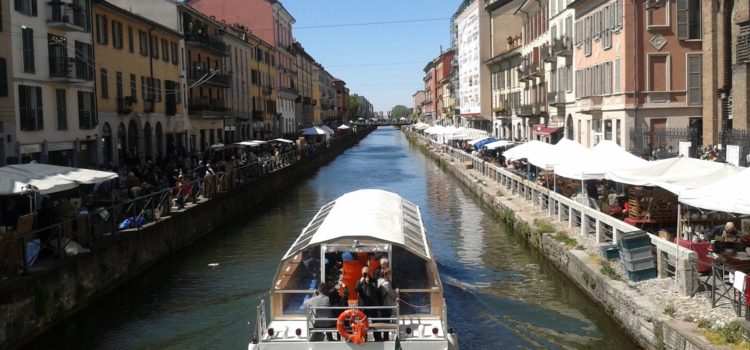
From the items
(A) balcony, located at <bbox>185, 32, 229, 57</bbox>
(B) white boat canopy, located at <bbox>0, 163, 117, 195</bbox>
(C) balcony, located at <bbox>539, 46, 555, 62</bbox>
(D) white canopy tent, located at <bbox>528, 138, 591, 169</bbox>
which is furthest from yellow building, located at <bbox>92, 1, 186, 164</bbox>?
(C) balcony, located at <bbox>539, 46, 555, 62</bbox>

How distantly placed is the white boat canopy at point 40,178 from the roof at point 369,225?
236 inches

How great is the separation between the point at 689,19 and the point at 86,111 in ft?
84.2

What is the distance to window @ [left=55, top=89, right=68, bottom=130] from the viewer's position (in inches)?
1216

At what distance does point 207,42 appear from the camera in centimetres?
5291

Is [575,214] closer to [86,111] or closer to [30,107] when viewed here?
[30,107]

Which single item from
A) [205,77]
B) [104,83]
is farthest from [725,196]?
[205,77]

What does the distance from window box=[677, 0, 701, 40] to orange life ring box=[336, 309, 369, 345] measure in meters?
26.0

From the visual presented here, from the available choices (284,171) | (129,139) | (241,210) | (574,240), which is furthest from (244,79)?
Result: (574,240)

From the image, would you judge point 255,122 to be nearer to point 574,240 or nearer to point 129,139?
point 129,139

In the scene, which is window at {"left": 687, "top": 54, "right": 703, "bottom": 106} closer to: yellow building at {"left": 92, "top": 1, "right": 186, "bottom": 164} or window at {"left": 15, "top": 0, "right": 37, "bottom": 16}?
yellow building at {"left": 92, "top": 1, "right": 186, "bottom": 164}

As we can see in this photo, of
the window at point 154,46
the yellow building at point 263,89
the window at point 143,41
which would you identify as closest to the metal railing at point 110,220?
the window at point 143,41

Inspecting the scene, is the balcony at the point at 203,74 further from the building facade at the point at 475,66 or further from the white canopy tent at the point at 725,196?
the white canopy tent at the point at 725,196

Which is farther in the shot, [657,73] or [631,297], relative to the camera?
[657,73]

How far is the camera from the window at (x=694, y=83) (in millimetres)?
32812
